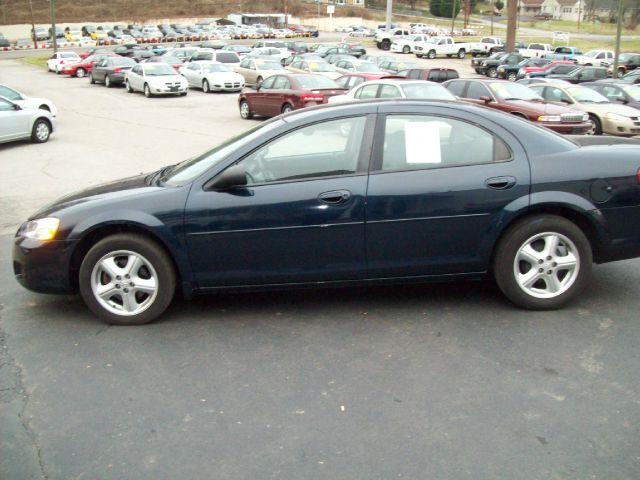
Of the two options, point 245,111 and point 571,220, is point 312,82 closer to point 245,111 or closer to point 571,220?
point 245,111

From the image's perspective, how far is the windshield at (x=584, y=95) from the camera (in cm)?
1830

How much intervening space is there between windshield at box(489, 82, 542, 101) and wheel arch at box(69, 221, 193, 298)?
13.2m

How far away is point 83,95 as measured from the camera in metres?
30.8

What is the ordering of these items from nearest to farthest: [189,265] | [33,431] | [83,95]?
[33,431], [189,265], [83,95]

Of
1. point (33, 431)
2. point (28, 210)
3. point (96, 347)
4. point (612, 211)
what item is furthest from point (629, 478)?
point (28, 210)

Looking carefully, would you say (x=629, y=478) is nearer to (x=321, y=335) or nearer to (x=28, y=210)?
(x=321, y=335)

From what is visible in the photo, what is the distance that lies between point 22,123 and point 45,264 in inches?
504

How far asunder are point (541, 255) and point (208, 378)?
8.37 feet

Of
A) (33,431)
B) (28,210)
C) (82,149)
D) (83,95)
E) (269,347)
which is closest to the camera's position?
(33,431)

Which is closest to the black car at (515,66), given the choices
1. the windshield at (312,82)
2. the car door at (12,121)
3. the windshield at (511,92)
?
the windshield at (312,82)

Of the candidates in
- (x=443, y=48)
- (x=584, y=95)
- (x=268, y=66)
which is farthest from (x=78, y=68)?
(x=584, y=95)

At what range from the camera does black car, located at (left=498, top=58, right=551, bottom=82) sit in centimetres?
3888

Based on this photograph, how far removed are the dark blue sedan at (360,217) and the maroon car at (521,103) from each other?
9.95m

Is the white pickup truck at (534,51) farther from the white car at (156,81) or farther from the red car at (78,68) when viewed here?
the red car at (78,68)
